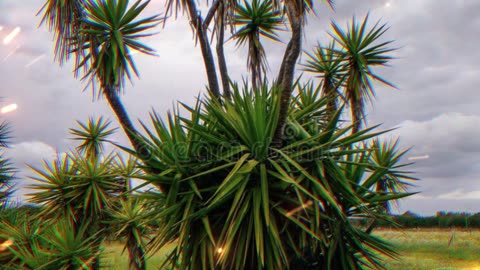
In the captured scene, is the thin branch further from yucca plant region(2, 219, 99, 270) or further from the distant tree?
yucca plant region(2, 219, 99, 270)

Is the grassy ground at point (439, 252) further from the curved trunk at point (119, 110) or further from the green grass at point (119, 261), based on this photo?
the curved trunk at point (119, 110)

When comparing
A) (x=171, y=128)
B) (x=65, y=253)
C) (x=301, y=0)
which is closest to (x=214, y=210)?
(x=171, y=128)

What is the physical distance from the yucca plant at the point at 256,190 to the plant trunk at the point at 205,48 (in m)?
1.82

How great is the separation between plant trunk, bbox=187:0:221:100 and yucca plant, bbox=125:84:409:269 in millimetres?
1825

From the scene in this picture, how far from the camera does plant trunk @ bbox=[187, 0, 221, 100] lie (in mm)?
9062

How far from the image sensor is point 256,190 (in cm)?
641

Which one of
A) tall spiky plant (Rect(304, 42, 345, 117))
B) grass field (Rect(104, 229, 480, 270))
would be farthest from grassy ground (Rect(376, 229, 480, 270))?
tall spiky plant (Rect(304, 42, 345, 117))

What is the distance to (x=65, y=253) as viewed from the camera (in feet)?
32.8

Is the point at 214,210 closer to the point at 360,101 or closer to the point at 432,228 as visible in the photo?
the point at 360,101

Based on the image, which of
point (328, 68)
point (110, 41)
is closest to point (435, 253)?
point (328, 68)

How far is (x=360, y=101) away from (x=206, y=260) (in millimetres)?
5763

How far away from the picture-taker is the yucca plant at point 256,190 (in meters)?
6.33

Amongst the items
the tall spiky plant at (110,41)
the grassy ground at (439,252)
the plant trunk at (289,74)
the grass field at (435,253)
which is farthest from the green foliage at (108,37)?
the grassy ground at (439,252)

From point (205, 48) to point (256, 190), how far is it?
4.05m
